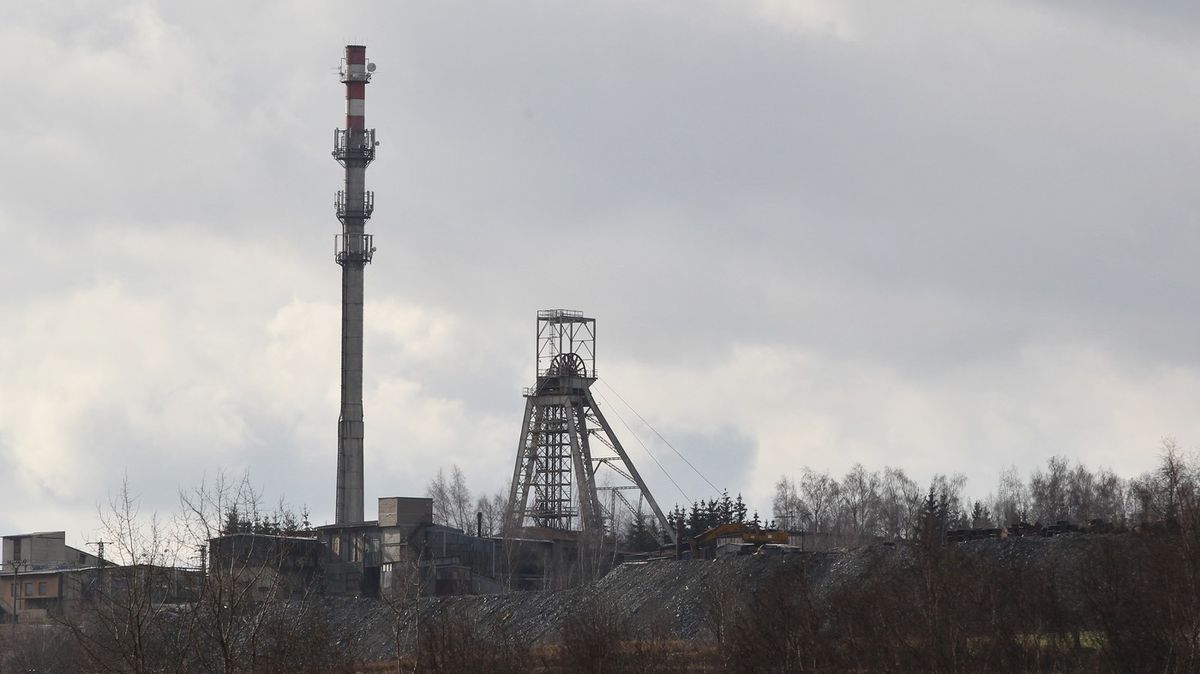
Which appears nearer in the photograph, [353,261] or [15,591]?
[15,591]

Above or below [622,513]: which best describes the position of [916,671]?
below

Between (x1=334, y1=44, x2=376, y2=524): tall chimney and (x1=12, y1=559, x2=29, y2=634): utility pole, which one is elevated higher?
(x1=334, y1=44, x2=376, y2=524): tall chimney

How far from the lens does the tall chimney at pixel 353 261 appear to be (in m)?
66.6

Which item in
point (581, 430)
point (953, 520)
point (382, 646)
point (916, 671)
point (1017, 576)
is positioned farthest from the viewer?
point (953, 520)

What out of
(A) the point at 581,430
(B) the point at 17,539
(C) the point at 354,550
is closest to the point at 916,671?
(C) the point at 354,550

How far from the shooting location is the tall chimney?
219ft

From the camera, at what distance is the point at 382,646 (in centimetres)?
4841

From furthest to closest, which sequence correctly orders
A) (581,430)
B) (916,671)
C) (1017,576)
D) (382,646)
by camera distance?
1. (581,430)
2. (382,646)
3. (1017,576)
4. (916,671)

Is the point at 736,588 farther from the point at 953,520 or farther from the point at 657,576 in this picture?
the point at 953,520

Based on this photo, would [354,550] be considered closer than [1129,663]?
No

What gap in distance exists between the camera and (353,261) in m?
67.8

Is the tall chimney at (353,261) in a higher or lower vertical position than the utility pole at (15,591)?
higher

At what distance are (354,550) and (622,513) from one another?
25308mm

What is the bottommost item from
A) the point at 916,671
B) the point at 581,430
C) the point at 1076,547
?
the point at 916,671
